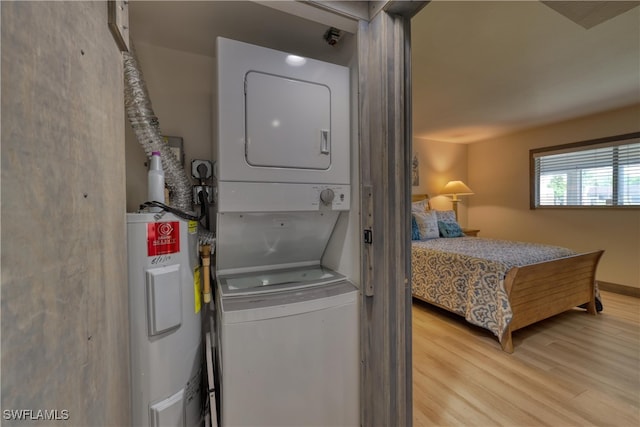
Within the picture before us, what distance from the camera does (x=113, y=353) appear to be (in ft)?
2.52

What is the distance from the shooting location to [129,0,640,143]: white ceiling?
1.28 metres

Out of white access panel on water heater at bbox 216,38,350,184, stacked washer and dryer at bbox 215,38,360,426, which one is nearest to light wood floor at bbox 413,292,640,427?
stacked washer and dryer at bbox 215,38,360,426

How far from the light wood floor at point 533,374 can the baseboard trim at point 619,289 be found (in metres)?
0.78

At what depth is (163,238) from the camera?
3.39 ft

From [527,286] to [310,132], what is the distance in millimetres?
2387

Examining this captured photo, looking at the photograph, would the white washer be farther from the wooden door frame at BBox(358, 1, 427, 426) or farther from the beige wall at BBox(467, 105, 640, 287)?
the beige wall at BBox(467, 105, 640, 287)

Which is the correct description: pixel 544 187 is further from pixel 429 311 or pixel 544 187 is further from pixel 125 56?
pixel 125 56

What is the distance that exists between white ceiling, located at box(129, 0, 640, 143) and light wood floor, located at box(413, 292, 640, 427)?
215 cm

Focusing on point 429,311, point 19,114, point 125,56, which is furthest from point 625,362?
point 125,56

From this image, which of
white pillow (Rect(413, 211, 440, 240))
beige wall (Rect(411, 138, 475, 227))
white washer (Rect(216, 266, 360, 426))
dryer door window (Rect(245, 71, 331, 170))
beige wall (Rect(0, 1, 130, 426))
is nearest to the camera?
beige wall (Rect(0, 1, 130, 426))

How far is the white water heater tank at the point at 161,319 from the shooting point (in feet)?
3.21

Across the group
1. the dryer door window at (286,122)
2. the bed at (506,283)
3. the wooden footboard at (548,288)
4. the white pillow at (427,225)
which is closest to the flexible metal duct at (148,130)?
the dryer door window at (286,122)

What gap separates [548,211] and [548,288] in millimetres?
2224

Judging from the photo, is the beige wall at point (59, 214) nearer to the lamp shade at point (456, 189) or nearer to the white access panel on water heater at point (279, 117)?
the white access panel on water heater at point (279, 117)
